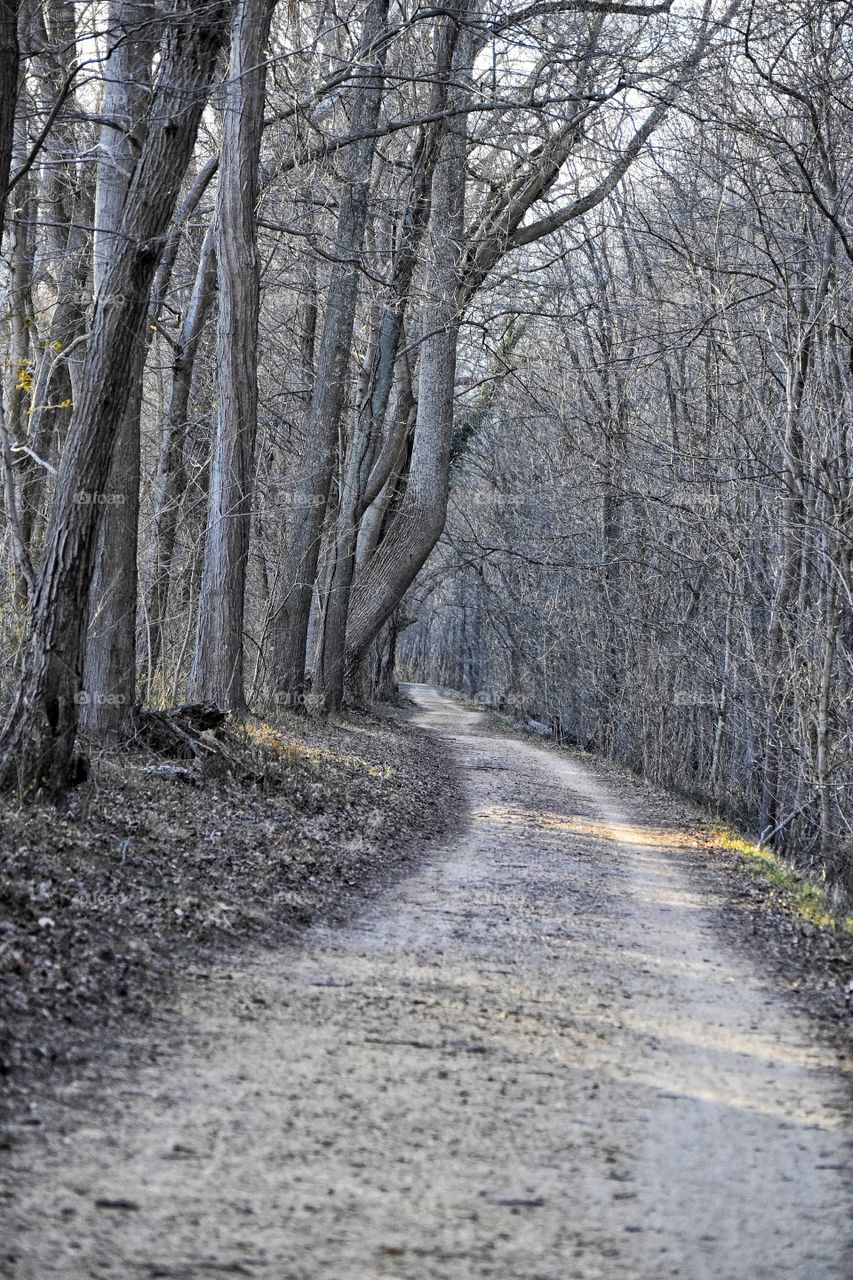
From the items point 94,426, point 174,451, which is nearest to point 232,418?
point 174,451

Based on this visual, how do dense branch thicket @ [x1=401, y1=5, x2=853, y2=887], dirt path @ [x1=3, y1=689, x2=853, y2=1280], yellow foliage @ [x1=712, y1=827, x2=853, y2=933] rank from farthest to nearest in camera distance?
dense branch thicket @ [x1=401, y1=5, x2=853, y2=887] < yellow foliage @ [x1=712, y1=827, x2=853, y2=933] < dirt path @ [x1=3, y1=689, x2=853, y2=1280]

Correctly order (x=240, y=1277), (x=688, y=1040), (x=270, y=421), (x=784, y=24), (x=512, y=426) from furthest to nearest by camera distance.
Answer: (x=512, y=426)
(x=270, y=421)
(x=784, y=24)
(x=688, y=1040)
(x=240, y=1277)

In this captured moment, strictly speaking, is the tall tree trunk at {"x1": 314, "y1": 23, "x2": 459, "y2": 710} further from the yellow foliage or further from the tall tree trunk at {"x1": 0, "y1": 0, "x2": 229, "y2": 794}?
the tall tree trunk at {"x1": 0, "y1": 0, "x2": 229, "y2": 794}

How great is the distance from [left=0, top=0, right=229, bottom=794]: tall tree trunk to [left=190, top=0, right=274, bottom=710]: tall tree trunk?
178 inches

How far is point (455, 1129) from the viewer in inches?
176

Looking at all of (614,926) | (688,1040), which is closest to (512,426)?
(614,926)

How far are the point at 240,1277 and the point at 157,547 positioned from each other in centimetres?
1301

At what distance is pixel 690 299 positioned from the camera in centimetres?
1777

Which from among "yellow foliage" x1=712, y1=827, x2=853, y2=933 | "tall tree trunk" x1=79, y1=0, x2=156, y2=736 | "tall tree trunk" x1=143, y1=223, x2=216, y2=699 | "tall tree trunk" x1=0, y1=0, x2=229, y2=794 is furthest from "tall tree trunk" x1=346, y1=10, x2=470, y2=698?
"tall tree trunk" x1=0, y1=0, x2=229, y2=794

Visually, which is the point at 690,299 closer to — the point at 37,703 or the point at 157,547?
the point at 157,547

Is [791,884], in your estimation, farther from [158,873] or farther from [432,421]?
[432,421]

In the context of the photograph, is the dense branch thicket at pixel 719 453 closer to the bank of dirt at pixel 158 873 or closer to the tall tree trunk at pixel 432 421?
the tall tree trunk at pixel 432 421

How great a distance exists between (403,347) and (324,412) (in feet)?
12.7

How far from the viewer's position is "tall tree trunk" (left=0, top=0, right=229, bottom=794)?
8117 mm
